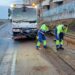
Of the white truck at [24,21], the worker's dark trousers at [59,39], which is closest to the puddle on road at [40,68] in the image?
the worker's dark trousers at [59,39]

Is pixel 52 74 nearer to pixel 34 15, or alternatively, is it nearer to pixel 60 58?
pixel 60 58

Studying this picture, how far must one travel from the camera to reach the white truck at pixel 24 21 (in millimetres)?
24266

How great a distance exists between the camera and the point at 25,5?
24562 millimetres

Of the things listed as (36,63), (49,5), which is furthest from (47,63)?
(49,5)

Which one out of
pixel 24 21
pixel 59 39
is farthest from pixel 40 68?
pixel 24 21

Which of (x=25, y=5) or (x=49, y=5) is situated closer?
(x=25, y=5)

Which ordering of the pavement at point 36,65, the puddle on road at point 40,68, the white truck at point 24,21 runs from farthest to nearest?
the white truck at point 24,21 → the puddle on road at point 40,68 → the pavement at point 36,65

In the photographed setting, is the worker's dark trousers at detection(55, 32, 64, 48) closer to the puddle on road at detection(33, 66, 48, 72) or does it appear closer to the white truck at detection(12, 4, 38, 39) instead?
the puddle on road at detection(33, 66, 48, 72)

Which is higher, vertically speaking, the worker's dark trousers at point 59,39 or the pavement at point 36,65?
the worker's dark trousers at point 59,39

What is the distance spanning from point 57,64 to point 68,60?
94 centimetres

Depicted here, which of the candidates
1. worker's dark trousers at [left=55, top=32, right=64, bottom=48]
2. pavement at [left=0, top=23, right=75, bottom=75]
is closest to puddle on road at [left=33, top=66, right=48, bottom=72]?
pavement at [left=0, top=23, right=75, bottom=75]

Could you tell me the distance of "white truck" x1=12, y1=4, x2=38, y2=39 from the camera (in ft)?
79.6

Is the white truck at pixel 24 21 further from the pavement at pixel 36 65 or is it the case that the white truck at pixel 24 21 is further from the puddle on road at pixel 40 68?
the puddle on road at pixel 40 68

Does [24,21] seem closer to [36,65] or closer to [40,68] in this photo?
[36,65]
